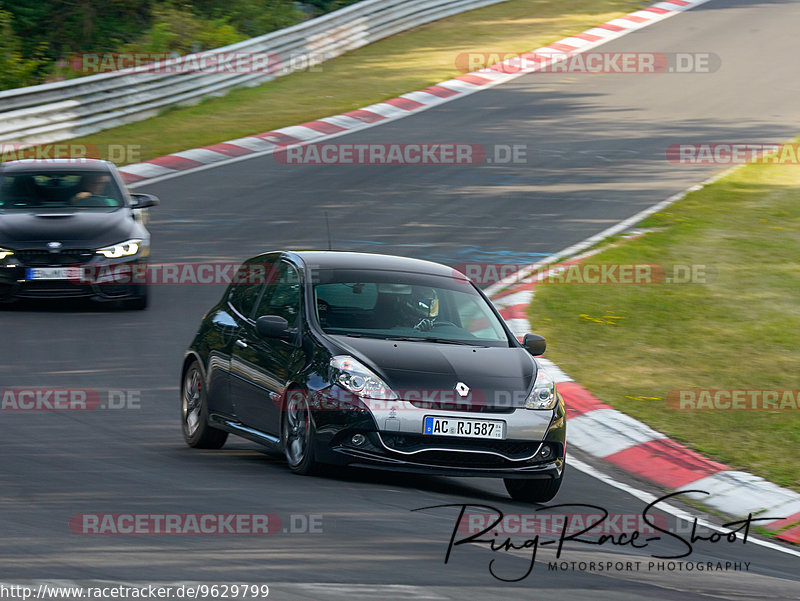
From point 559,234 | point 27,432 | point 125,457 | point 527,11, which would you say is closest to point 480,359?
point 125,457

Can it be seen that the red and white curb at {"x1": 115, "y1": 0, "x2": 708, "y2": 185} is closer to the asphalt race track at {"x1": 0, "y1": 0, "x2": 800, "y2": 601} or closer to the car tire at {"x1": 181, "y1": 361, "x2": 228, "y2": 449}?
the asphalt race track at {"x1": 0, "y1": 0, "x2": 800, "y2": 601}

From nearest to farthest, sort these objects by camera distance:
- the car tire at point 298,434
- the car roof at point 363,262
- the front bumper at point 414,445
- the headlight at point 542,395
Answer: the front bumper at point 414,445 < the car tire at point 298,434 < the headlight at point 542,395 < the car roof at point 363,262

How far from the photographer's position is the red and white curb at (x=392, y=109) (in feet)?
75.9

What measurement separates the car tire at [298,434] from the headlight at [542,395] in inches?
54.1

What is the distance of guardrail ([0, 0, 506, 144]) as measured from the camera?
24.7 metres

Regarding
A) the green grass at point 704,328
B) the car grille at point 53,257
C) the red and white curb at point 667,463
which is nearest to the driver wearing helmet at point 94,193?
the car grille at point 53,257

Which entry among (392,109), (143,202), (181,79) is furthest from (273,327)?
(181,79)

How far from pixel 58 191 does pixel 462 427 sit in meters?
8.89

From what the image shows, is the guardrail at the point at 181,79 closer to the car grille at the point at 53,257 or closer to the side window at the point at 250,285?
the car grille at the point at 53,257

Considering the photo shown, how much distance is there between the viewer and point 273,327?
8930mm

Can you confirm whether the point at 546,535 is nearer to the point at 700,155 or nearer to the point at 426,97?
the point at 700,155

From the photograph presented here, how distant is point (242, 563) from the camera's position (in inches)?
259

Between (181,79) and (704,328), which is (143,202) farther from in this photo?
(181,79)

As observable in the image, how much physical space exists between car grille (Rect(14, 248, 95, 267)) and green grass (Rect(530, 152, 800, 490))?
495cm
